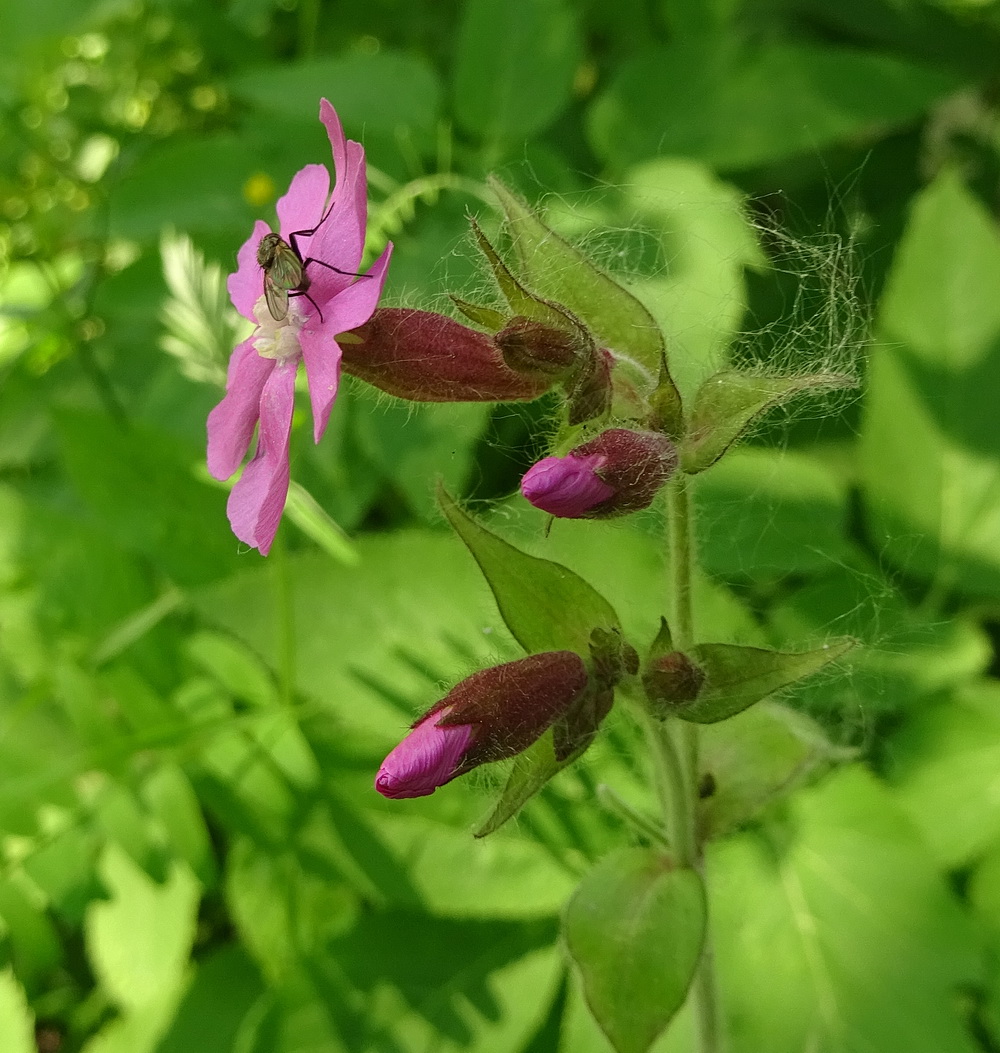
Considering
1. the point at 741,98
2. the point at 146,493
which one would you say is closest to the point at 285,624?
the point at 146,493

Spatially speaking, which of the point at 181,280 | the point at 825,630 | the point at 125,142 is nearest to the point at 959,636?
the point at 825,630

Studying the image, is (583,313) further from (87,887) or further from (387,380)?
(87,887)

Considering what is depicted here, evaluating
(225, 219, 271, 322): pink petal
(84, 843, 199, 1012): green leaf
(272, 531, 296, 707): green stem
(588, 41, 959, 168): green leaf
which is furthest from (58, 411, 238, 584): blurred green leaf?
(588, 41, 959, 168): green leaf

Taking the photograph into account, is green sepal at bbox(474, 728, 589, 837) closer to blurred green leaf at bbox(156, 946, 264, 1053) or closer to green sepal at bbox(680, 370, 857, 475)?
green sepal at bbox(680, 370, 857, 475)

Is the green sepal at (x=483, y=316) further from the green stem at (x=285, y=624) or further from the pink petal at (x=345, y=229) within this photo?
the green stem at (x=285, y=624)

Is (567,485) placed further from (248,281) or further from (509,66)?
(509,66)
